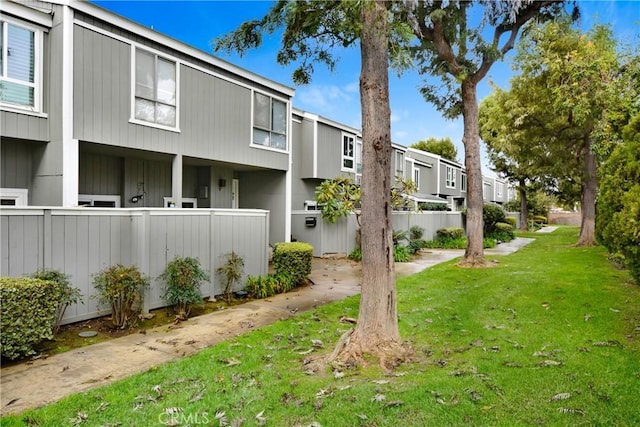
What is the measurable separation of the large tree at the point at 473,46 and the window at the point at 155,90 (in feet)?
24.6

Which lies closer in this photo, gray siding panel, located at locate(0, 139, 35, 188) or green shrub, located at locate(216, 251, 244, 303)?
green shrub, located at locate(216, 251, 244, 303)

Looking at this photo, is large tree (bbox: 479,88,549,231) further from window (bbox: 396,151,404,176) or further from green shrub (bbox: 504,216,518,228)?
green shrub (bbox: 504,216,518,228)

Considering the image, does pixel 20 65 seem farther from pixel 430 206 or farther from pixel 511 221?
pixel 511 221

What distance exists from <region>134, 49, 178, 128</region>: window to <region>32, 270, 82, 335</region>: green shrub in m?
5.40

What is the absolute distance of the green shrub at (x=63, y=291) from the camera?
19.4 feet

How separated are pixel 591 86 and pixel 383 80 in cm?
1333

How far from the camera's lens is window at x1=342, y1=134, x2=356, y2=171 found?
2048cm

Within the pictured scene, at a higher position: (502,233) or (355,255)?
(502,233)

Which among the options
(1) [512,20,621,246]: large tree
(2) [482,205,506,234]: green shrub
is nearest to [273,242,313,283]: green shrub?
(1) [512,20,621,246]: large tree

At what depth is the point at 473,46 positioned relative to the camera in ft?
43.6

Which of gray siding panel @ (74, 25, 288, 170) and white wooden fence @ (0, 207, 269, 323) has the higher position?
gray siding panel @ (74, 25, 288, 170)

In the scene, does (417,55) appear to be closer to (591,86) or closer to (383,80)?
(591,86)

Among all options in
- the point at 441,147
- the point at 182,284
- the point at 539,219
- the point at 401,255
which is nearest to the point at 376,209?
the point at 182,284

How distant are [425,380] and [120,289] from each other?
494 cm
